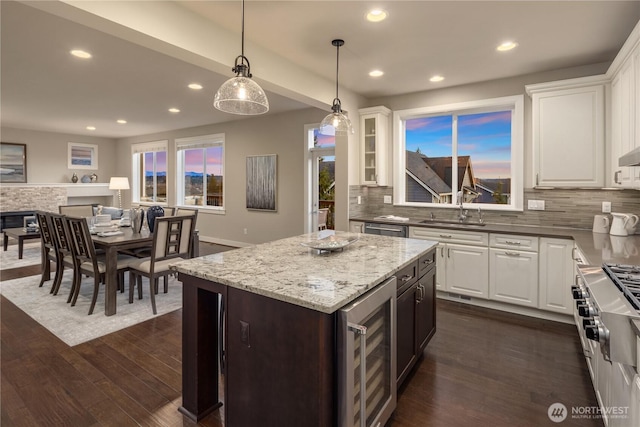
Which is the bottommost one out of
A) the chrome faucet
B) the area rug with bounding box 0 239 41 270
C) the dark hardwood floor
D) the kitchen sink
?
the dark hardwood floor

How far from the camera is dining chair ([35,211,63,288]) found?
12.8 ft

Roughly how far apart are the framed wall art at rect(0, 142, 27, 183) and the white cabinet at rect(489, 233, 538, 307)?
1033cm

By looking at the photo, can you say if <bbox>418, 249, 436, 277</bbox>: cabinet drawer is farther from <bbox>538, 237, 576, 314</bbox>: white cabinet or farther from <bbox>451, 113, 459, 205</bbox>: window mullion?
<bbox>451, 113, 459, 205</bbox>: window mullion

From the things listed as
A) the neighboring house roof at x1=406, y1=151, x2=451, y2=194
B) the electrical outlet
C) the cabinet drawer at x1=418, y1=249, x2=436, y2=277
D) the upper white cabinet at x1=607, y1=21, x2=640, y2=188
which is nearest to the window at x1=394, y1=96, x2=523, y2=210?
the neighboring house roof at x1=406, y1=151, x2=451, y2=194

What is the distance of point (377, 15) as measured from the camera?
104 inches

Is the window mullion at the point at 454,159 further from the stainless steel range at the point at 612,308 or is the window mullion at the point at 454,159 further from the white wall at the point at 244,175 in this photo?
the stainless steel range at the point at 612,308

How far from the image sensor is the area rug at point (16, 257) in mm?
5457

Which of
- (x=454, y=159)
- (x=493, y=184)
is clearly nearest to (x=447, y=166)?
(x=454, y=159)

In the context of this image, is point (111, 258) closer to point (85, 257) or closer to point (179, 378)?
point (85, 257)

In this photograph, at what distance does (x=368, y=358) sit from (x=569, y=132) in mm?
3265

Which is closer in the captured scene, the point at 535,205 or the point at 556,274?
the point at 556,274

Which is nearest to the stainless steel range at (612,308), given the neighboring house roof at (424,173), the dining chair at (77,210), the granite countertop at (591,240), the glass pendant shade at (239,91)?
the granite countertop at (591,240)

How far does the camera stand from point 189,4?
8.21 feet

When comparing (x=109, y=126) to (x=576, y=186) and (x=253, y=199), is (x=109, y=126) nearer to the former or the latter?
(x=253, y=199)
